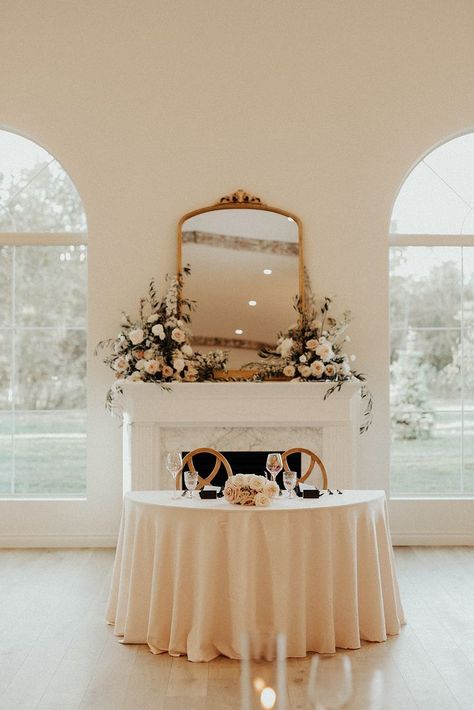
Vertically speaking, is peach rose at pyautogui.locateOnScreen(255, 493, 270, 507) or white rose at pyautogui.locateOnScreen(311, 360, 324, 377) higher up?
white rose at pyautogui.locateOnScreen(311, 360, 324, 377)

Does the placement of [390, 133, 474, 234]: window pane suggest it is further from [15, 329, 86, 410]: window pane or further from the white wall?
[15, 329, 86, 410]: window pane

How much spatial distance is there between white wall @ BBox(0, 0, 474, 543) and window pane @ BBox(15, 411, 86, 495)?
0.20 metres

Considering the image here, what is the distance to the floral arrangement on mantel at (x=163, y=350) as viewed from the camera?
19.9ft

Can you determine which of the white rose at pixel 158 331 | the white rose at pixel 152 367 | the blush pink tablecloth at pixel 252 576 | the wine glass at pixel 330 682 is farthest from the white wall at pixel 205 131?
the wine glass at pixel 330 682

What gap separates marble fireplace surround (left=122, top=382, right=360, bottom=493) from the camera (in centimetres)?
608

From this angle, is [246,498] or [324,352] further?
[324,352]

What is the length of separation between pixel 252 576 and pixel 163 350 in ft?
8.61

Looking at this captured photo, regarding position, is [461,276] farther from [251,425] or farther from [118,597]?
[118,597]

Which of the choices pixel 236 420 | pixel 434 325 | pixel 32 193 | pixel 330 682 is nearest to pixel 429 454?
pixel 434 325

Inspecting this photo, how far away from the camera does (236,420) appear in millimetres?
6109

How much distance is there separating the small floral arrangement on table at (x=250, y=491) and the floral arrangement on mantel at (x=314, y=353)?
2120 millimetres

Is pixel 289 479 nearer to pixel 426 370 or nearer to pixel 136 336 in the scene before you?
pixel 136 336

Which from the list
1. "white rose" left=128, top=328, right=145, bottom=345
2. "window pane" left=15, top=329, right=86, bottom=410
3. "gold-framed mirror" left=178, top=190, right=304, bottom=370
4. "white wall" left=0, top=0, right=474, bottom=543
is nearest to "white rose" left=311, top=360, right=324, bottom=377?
"gold-framed mirror" left=178, top=190, right=304, bottom=370

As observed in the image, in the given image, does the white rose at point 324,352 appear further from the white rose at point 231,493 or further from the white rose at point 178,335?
the white rose at point 231,493
